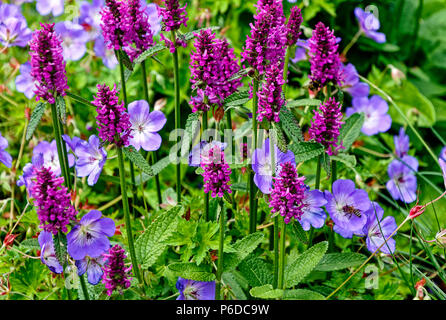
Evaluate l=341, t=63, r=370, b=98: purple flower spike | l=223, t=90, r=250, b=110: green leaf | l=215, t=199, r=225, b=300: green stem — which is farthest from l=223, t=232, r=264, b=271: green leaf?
l=341, t=63, r=370, b=98: purple flower spike

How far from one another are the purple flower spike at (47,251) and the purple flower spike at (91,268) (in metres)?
0.06

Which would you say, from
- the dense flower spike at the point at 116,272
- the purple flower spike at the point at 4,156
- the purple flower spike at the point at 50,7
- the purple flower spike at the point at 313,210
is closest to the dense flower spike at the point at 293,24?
the purple flower spike at the point at 313,210

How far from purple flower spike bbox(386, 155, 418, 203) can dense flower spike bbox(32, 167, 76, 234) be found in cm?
136

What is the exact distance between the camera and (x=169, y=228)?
143 centimetres

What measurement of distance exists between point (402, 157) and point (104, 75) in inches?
56.4

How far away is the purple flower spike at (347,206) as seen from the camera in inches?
59.4

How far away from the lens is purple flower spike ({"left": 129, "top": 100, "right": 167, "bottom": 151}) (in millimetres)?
1573

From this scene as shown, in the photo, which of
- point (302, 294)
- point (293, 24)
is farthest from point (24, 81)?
point (302, 294)

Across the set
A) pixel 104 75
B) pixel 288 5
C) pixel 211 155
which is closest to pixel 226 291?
pixel 211 155

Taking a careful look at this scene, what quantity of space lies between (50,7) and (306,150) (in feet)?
5.56

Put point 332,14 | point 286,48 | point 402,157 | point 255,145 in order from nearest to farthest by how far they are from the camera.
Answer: point 255,145 → point 286,48 → point 402,157 → point 332,14

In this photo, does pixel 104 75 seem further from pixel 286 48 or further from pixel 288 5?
pixel 286 48

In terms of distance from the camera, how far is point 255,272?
144cm

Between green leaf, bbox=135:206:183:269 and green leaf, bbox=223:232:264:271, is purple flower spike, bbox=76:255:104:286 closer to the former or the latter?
green leaf, bbox=135:206:183:269
